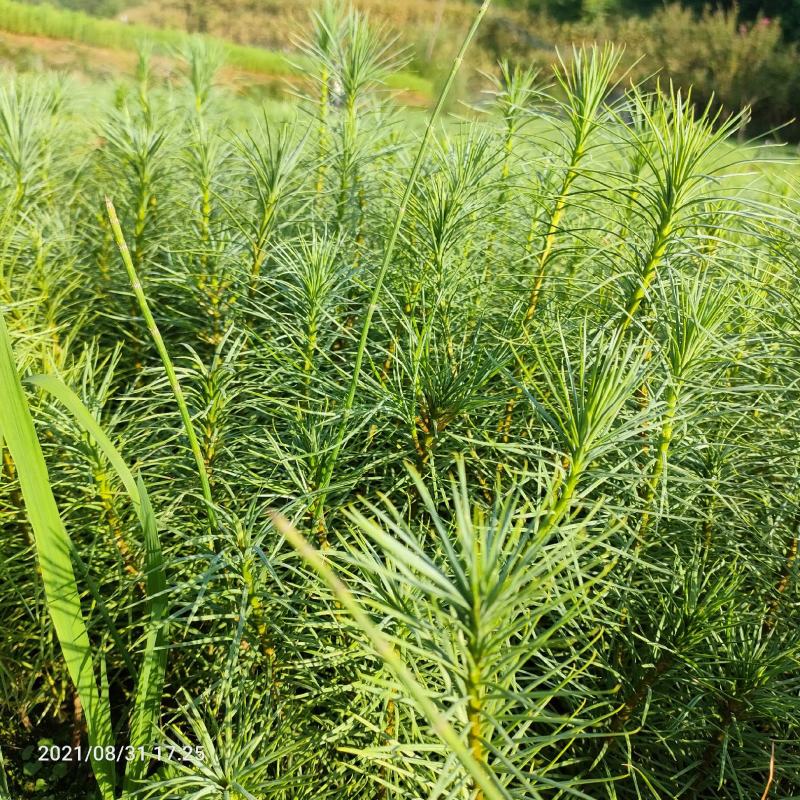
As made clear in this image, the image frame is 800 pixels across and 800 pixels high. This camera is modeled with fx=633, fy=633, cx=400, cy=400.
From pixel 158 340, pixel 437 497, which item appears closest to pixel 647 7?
pixel 437 497

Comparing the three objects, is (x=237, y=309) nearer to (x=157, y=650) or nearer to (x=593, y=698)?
(x=157, y=650)

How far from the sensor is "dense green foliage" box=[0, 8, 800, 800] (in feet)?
1.35

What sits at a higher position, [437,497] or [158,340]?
[158,340]

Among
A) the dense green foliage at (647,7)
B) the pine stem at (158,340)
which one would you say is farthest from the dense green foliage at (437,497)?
the dense green foliage at (647,7)

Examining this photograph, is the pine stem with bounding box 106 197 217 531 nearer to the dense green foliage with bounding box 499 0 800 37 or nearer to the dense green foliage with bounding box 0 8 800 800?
the dense green foliage with bounding box 0 8 800 800

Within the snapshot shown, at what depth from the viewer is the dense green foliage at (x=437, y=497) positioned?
1.35 feet

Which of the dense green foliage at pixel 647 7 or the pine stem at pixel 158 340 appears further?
the dense green foliage at pixel 647 7

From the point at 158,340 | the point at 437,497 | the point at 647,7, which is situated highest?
the point at 647,7

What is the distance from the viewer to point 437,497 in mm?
572

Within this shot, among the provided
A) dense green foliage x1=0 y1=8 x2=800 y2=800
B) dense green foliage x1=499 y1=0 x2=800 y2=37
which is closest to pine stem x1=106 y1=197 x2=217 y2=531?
dense green foliage x1=0 y1=8 x2=800 y2=800

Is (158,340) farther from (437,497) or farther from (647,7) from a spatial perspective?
(647,7)

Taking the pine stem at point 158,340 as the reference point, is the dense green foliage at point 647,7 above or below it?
above

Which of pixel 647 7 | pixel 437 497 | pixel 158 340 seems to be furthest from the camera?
pixel 647 7

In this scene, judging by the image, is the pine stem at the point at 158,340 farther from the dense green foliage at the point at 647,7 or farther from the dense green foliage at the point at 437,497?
the dense green foliage at the point at 647,7
